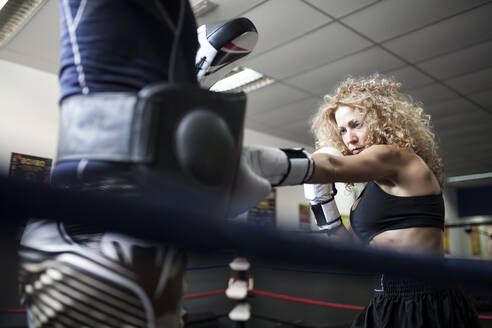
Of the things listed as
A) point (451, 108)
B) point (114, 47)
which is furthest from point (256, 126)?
point (114, 47)

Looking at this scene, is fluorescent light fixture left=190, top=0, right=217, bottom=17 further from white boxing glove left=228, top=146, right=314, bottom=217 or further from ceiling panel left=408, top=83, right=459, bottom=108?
ceiling panel left=408, top=83, right=459, bottom=108

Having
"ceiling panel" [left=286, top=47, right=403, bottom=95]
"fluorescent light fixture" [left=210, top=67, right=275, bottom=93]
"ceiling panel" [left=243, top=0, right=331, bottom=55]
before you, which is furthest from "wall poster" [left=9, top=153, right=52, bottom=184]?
"ceiling panel" [left=286, top=47, right=403, bottom=95]

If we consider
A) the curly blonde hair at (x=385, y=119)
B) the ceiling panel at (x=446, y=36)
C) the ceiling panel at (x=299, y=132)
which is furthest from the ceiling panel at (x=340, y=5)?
the ceiling panel at (x=299, y=132)

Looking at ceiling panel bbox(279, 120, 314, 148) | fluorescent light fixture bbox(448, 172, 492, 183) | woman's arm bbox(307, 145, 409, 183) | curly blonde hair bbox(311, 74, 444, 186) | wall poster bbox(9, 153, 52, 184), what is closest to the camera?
woman's arm bbox(307, 145, 409, 183)

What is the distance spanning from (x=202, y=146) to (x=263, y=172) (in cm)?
19

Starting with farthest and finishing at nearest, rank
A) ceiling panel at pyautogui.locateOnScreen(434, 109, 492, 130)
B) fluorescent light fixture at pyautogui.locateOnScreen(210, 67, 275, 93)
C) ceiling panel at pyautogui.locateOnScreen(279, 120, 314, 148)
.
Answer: ceiling panel at pyautogui.locateOnScreen(279, 120, 314, 148), ceiling panel at pyautogui.locateOnScreen(434, 109, 492, 130), fluorescent light fixture at pyautogui.locateOnScreen(210, 67, 275, 93)

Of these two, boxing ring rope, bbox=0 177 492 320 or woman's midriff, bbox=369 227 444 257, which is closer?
boxing ring rope, bbox=0 177 492 320

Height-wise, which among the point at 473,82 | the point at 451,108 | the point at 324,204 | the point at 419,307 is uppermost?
the point at 473,82

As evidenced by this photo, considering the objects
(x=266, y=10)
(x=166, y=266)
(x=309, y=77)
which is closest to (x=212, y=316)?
(x=309, y=77)

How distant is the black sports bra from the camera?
1188mm

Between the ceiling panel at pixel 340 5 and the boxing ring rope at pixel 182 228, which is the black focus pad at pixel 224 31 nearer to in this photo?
the boxing ring rope at pixel 182 228

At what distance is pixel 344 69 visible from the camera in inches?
140

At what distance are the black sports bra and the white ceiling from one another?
71.4 inches

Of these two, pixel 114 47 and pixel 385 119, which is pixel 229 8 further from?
pixel 114 47
